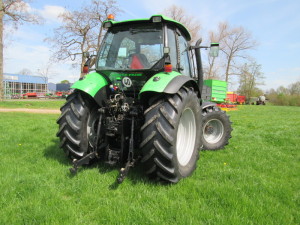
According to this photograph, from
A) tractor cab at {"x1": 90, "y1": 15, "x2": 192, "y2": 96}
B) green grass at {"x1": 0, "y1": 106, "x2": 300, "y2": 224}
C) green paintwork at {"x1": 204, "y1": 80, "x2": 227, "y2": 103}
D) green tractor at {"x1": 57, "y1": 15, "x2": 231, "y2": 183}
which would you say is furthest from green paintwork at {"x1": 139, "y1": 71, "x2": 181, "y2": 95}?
green paintwork at {"x1": 204, "y1": 80, "x2": 227, "y2": 103}

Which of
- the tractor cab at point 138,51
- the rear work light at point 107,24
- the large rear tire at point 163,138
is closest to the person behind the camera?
the large rear tire at point 163,138

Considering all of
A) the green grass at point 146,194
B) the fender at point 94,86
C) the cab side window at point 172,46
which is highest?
the cab side window at point 172,46

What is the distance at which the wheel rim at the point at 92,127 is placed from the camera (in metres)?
3.71

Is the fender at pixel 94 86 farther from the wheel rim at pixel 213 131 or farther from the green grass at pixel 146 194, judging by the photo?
the wheel rim at pixel 213 131

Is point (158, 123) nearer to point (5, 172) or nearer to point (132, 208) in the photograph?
point (132, 208)

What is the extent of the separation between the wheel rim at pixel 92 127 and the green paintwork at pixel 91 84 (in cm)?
40

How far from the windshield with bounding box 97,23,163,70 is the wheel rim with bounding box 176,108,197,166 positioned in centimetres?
99

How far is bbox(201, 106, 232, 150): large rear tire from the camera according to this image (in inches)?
203

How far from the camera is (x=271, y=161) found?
14.6 ft

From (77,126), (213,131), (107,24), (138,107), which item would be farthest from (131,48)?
(213,131)

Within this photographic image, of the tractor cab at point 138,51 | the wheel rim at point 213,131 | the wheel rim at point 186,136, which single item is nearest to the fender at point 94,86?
the tractor cab at point 138,51

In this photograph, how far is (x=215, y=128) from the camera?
5465mm

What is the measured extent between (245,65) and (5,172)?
4144 cm

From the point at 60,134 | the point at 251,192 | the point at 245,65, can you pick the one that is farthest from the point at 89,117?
the point at 245,65
